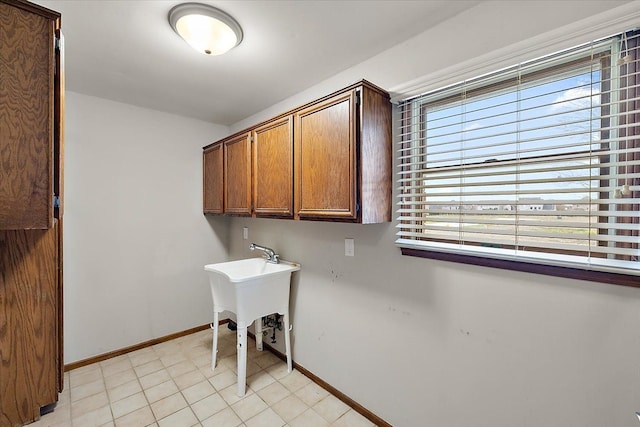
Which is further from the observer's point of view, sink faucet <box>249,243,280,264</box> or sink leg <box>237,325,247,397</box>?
sink faucet <box>249,243,280,264</box>

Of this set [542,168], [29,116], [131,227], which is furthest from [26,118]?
[542,168]

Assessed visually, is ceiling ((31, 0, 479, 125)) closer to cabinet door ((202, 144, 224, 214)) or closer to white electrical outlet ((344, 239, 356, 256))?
cabinet door ((202, 144, 224, 214))

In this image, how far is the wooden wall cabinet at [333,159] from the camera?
5.07 ft

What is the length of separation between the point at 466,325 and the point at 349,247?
0.84 metres

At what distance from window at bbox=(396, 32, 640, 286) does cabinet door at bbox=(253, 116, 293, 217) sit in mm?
851

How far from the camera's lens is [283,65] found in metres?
1.93

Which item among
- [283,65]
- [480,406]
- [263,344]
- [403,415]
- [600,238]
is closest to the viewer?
[600,238]

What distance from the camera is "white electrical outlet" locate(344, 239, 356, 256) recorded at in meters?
1.94

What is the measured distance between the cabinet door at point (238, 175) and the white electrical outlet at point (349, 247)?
0.92 metres

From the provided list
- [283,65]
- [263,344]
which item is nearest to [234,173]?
[283,65]

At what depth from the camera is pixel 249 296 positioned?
81.7 inches

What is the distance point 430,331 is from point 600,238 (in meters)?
0.87

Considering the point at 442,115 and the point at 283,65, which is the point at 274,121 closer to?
the point at 283,65

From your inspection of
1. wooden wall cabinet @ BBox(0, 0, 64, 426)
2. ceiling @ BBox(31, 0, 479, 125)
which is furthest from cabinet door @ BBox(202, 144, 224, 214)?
wooden wall cabinet @ BBox(0, 0, 64, 426)
